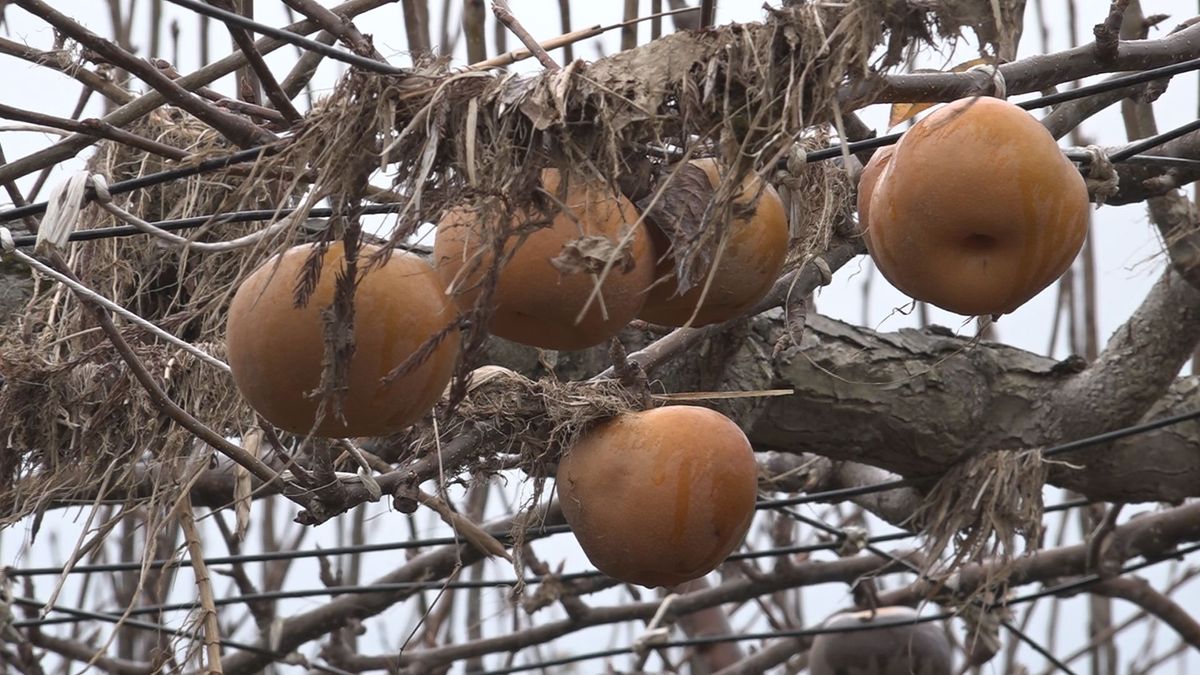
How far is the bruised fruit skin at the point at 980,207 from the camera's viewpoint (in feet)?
3.58

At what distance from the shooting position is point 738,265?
1.12 m

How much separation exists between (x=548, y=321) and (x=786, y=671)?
298 cm

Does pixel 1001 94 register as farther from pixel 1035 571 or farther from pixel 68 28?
pixel 1035 571

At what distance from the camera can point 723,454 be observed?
1368 millimetres

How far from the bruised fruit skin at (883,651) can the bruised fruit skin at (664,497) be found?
4.78 feet

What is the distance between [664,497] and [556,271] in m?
0.38

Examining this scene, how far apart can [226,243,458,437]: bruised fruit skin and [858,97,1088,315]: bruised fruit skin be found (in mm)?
361

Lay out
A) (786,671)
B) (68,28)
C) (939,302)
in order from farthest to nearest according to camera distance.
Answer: (786,671) → (68,28) → (939,302)

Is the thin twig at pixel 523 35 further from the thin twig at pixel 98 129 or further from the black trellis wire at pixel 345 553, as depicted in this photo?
the black trellis wire at pixel 345 553

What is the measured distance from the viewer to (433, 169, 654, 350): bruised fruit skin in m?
1.03

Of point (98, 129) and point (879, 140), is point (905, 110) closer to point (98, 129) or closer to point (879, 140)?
point (879, 140)

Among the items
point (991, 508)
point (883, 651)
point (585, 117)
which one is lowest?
point (883, 651)

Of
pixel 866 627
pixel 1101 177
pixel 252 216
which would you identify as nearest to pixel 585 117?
pixel 252 216

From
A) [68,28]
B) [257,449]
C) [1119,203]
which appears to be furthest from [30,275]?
[1119,203]
